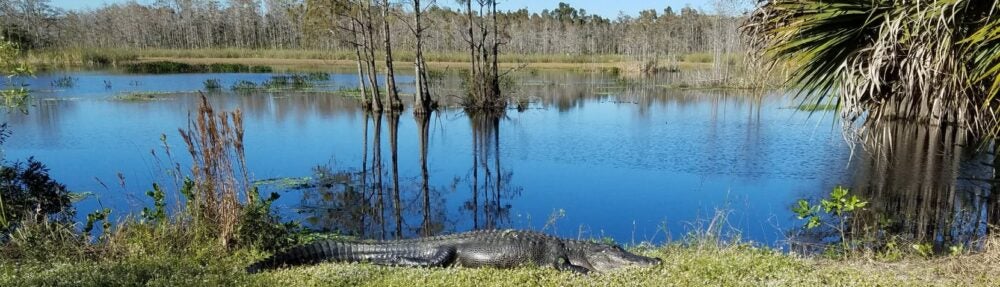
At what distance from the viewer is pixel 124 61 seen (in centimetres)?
4678

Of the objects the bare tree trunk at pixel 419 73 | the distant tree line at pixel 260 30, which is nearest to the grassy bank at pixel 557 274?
the bare tree trunk at pixel 419 73

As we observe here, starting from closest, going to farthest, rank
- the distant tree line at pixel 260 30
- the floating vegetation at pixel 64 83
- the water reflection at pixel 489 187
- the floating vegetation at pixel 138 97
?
the water reflection at pixel 489 187, the floating vegetation at pixel 138 97, the floating vegetation at pixel 64 83, the distant tree line at pixel 260 30

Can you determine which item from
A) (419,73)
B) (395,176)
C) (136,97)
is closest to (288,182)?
(395,176)

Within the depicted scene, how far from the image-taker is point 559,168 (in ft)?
38.7

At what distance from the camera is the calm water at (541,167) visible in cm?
821

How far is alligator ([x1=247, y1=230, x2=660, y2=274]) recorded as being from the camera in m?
5.21

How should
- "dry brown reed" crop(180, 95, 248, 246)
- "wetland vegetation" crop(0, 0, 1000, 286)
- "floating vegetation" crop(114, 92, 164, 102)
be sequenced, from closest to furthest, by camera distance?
"wetland vegetation" crop(0, 0, 1000, 286), "dry brown reed" crop(180, 95, 248, 246), "floating vegetation" crop(114, 92, 164, 102)

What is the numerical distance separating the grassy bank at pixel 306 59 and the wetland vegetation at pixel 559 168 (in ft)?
62.4

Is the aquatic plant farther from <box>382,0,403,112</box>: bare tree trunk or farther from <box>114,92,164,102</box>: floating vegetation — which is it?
<box>382,0,403,112</box>: bare tree trunk

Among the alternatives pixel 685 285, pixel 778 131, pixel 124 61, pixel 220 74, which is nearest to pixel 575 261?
pixel 685 285

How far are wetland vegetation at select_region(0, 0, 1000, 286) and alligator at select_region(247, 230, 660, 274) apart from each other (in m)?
0.49

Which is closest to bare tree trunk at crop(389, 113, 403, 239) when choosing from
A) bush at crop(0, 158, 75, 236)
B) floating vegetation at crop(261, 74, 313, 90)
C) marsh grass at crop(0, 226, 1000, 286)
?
marsh grass at crop(0, 226, 1000, 286)

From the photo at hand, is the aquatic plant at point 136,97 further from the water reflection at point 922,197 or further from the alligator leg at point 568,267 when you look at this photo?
the water reflection at point 922,197

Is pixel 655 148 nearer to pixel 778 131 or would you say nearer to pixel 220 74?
pixel 778 131
